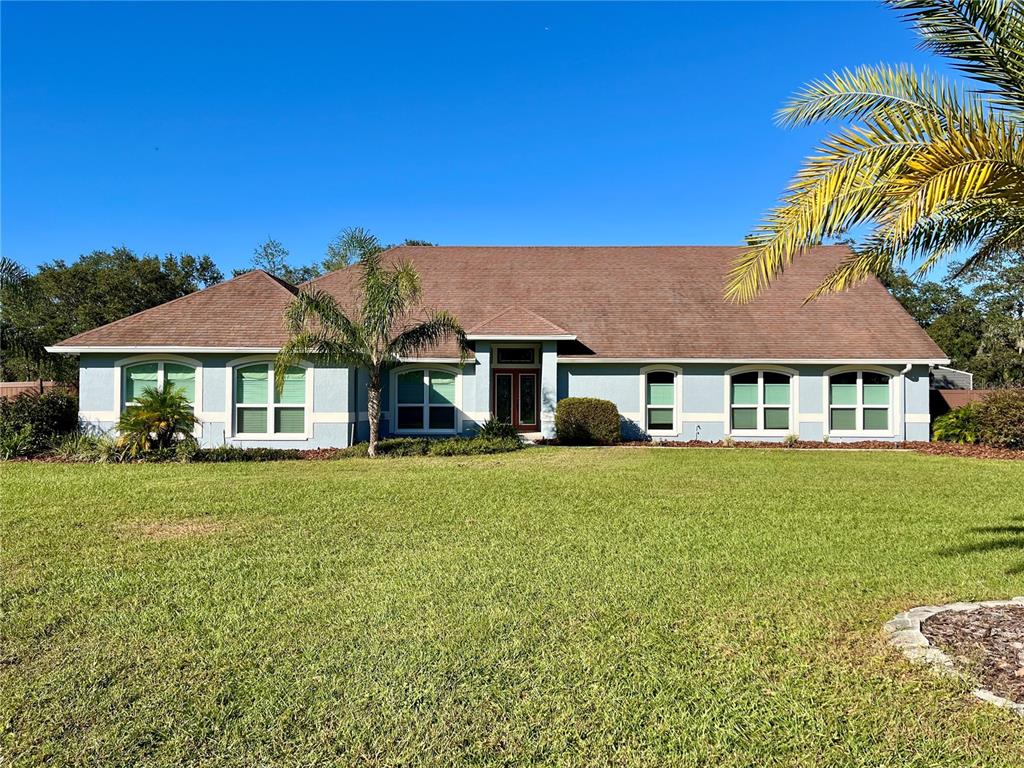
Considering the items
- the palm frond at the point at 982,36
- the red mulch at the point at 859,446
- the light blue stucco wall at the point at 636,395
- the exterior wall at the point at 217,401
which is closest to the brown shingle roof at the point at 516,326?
the light blue stucco wall at the point at 636,395

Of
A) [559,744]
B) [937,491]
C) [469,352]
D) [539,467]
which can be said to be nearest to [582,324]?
[469,352]

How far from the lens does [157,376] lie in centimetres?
1852

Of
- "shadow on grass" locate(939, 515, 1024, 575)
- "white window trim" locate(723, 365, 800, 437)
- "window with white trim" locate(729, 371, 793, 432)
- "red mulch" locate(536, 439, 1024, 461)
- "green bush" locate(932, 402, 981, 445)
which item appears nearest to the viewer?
"shadow on grass" locate(939, 515, 1024, 575)

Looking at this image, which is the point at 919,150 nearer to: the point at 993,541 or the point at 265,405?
the point at 993,541

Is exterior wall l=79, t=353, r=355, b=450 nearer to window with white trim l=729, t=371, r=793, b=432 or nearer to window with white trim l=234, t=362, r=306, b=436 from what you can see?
window with white trim l=234, t=362, r=306, b=436

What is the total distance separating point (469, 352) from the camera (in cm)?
1934

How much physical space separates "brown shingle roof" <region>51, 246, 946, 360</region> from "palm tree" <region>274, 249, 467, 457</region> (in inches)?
112

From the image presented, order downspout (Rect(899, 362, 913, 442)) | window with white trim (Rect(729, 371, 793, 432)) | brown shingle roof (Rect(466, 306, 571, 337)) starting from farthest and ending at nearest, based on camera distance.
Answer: window with white trim (Rect(729, 371, 793, 432))
downspout (Rect(899, 362, 913, 442))
brown shingle roof (Rect(466, 306, 571, 337))

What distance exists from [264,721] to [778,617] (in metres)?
4.00

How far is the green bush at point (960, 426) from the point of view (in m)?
19.3

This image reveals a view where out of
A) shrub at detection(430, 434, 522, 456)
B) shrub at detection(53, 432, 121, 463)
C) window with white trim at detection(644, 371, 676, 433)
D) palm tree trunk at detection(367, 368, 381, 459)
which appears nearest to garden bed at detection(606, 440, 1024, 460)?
window with white trim at detection(644, 371, 676, 433)

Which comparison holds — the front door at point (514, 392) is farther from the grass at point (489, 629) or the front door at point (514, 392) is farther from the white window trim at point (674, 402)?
the grass at point (489, 629)

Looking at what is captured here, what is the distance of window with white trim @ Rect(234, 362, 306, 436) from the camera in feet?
60.6

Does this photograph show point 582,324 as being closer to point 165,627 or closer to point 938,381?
point 165,627
